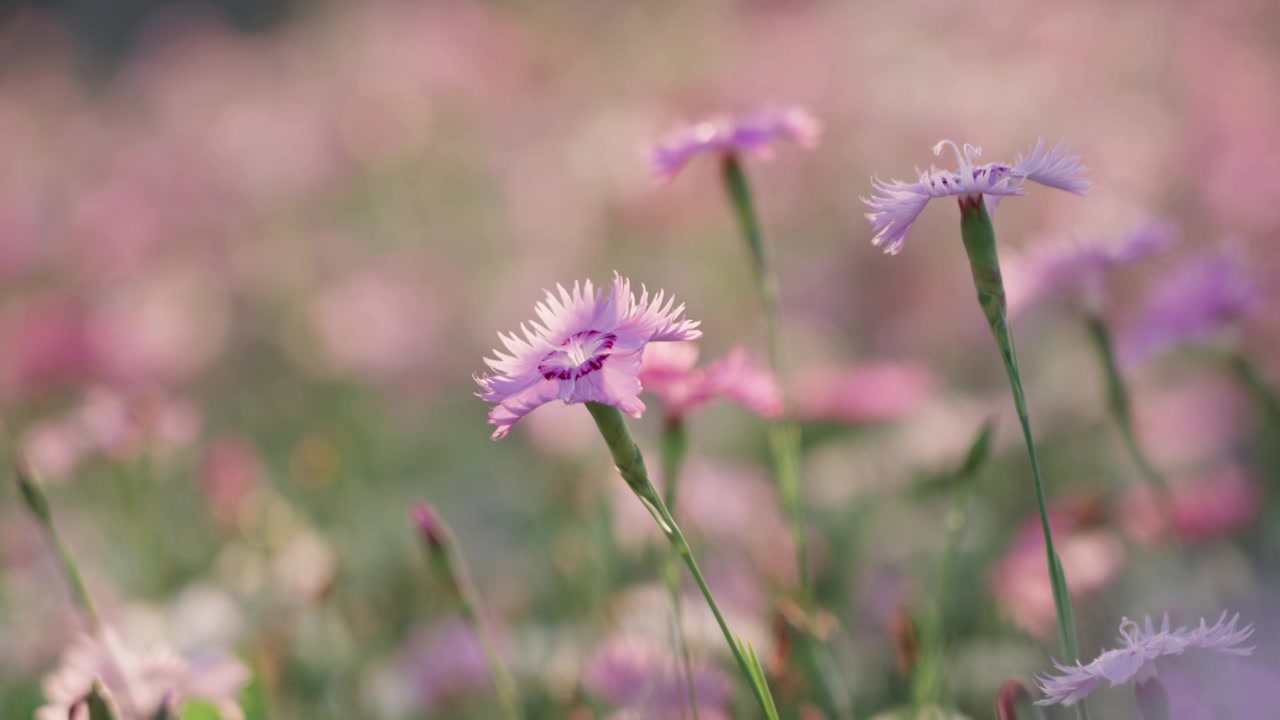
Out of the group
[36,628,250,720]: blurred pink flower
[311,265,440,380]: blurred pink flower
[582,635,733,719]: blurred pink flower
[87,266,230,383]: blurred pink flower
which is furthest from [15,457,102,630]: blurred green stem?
[311,265,440,380]: blurred pink flower

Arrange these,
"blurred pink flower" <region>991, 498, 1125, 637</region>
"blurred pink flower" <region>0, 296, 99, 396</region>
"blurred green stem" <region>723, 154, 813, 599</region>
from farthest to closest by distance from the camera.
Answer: "blurred pink flower" <region>0, 296, 99, 396</region> < "blurred pink flower" <region>991, 498, 1125, 637</region> < "blurred green stem" <region>723, 154, 813, 599</region>

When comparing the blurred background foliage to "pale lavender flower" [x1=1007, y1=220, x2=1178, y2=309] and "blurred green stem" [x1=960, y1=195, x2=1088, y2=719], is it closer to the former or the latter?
"pale lavender flower" [x1=1007, y1=220, x2=1178, y2=309]

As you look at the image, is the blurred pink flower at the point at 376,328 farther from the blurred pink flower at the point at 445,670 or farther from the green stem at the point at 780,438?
the green stem at the point at 780,438

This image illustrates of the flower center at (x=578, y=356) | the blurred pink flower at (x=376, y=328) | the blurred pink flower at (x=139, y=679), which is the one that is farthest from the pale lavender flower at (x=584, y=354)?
the blurred pink flower at (x=376, y=328)

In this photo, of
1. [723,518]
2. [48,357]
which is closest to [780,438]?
[723,518]

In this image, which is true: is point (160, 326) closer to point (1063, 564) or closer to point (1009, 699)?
point (1063, 564)

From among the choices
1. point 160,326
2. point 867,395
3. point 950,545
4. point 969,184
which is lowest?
point 950,545
